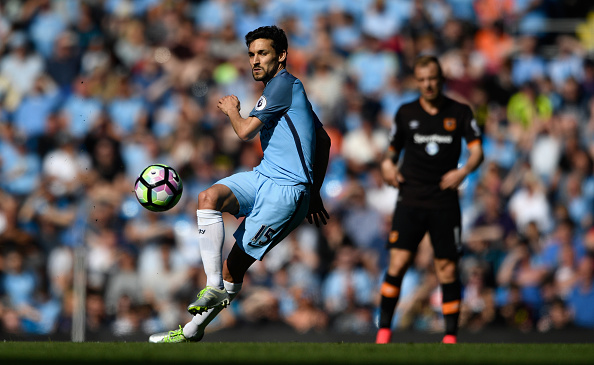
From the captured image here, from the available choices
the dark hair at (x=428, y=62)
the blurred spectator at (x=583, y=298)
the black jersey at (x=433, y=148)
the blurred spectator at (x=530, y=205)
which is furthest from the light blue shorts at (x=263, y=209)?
the blurred spectator at (x=530, y=205)

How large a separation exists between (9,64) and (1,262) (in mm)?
3574

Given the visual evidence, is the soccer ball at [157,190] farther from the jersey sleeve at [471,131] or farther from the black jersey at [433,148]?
the jersey sleeve at [471,131]

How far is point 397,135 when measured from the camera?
727 centimetres

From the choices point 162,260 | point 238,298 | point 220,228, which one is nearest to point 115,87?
point 162,260

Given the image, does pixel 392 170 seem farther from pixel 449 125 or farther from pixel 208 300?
pixel 208 300

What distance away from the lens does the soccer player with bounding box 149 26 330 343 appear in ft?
18.4

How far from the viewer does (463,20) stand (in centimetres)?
1213

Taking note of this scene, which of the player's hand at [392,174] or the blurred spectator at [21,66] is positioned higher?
the blurred spectator at [21,66]

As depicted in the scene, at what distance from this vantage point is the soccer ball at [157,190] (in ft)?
19.7

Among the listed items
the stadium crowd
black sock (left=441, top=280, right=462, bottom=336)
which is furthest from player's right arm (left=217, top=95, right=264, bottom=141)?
the stadium crowd

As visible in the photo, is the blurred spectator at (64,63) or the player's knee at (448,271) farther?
the blurred spectator at (64,63)

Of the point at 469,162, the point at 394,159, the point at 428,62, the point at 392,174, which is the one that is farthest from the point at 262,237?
the point at 428,62

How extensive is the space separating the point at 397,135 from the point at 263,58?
6.21 ft

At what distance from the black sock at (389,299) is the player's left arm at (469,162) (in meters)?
0.88
